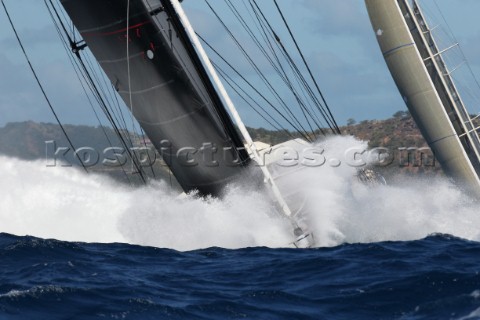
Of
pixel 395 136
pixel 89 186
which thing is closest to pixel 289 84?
pixel 89 186

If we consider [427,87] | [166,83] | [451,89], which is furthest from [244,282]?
[451,89]

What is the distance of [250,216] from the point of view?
75.6ft

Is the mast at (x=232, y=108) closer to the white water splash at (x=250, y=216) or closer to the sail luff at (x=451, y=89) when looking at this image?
the white water splash at (x=250, y=216)

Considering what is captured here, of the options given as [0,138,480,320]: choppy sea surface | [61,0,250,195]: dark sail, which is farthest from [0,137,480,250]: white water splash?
[61,0,250,195]: dark sail

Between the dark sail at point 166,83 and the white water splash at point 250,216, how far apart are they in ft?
2.86

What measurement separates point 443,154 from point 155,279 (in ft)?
68.5

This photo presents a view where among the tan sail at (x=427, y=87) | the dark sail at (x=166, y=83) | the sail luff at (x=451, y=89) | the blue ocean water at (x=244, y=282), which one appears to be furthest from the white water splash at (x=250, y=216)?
the sail luff at (x=451, y=89)

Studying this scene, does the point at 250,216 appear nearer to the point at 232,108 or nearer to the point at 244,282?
the point at 232,108

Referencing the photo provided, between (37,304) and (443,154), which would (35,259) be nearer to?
(37,304)

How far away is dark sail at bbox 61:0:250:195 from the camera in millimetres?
23109

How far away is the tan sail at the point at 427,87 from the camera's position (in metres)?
35.6

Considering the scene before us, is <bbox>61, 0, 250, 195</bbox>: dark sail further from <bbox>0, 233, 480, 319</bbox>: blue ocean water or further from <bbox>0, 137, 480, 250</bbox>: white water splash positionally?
<bbox>0, 233, 480, 319</bbox>: blue ocean water

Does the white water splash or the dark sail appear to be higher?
the dark sail

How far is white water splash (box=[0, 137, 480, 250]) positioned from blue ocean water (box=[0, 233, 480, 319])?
1658 millimetres
